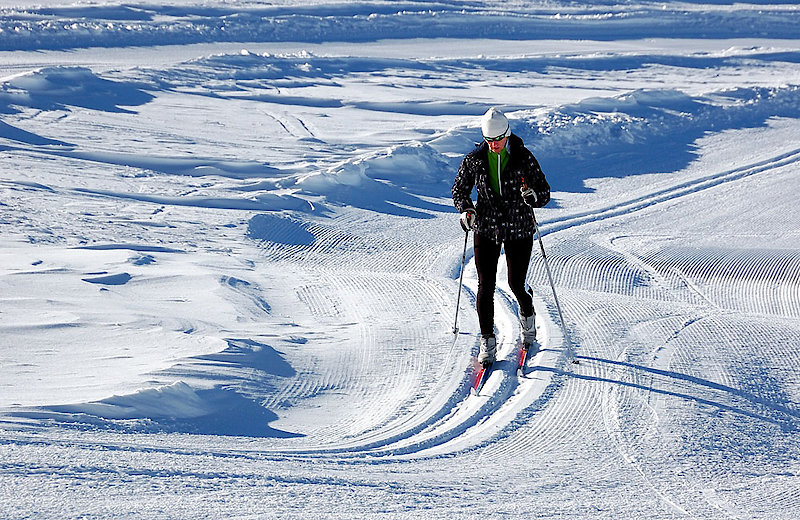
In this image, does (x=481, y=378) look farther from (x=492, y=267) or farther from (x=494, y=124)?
(x=494, y=124)

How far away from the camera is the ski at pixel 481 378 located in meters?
5.17

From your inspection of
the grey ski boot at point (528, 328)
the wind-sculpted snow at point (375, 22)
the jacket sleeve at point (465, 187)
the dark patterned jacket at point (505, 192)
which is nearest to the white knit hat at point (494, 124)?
the dark patterned jacket at point (505, 192)

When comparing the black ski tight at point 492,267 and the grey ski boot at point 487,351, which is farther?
the grey ski boot at point 487,351

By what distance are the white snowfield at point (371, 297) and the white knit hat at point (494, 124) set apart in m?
1.33

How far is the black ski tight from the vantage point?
523 cm

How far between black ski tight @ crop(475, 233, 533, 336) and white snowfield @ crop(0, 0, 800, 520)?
34 centimetres

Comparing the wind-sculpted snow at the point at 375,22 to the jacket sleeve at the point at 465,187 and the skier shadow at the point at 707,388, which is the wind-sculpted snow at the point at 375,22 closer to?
the jacket sleeve at the point at 465,187

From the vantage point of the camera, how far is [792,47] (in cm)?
1844

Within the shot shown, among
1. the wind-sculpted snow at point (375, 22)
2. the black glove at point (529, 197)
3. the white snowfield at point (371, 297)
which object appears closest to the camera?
the white snowfield at point (371, 297)

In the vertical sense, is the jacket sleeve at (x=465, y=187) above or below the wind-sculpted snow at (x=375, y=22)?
below

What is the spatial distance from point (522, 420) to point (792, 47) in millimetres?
16003

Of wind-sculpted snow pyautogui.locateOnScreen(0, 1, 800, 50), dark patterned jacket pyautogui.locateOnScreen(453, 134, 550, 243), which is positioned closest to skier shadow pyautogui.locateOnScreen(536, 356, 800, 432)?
dark patterned jacket pyautogui.locateOnScreen(453, 134, 550, 243)

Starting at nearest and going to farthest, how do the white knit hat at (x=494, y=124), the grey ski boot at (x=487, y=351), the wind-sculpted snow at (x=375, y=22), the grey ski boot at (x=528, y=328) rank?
the white knit hat at (x=494, y=124) → the grey ski boot at (x=487, y=351) → the grey ski boot at (x=528, y=328) → the wind-sculpted snow at (x=375, y=22)

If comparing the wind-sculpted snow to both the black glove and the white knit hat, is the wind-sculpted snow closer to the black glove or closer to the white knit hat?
the white knit hat
